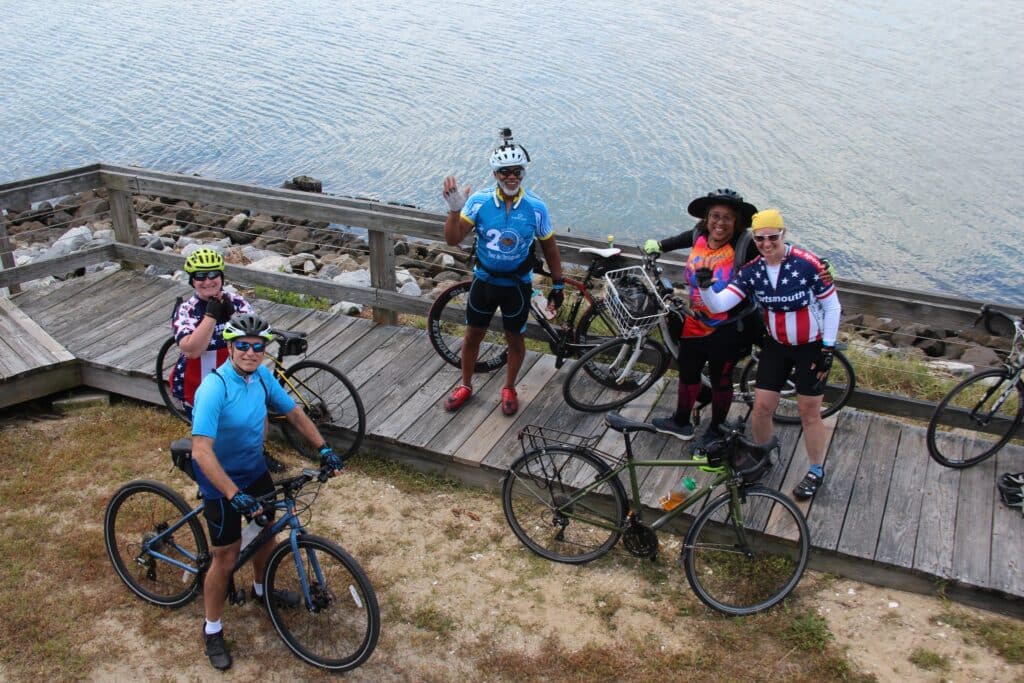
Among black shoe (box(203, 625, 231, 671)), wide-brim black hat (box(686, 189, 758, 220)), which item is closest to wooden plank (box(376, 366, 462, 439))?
black shoe (box(203, 625, 231, 671))

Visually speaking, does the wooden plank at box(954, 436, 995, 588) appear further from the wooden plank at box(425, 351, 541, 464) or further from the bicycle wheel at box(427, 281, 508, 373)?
the bicycle wheel at box(427, 281, 508, 373)

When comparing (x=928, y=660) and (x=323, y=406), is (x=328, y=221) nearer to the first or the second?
(x=323, y=406)

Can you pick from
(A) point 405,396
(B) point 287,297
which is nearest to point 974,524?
(A) point 405,396

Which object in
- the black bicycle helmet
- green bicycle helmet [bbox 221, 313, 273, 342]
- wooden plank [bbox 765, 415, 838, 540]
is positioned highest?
green bicycle helmet [bbox 221, 313, 273, 342]

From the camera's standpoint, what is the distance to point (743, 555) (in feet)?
18.9

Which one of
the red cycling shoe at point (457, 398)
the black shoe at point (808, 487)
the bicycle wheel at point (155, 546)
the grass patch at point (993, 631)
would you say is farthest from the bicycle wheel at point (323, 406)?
the grass patch at point (993, 631)

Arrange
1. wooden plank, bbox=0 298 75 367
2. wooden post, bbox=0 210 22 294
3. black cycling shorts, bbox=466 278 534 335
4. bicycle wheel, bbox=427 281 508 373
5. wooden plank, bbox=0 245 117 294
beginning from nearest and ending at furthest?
black cycling shorts, bbox=466 278 534 335 < bicycle wheel, bbox=427 281 508 373 < wooden plank, bbox=0 298 75 367 < wooden post, bbox=0 210 22 294 < wooden plank, bbox=0 245 117 294

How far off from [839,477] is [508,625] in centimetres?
266

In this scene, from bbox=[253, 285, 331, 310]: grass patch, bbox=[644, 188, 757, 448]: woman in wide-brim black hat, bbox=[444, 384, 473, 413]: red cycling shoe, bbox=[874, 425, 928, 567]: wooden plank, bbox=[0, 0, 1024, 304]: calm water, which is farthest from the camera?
bbox=[0, 0, 1024, 304]: calm water

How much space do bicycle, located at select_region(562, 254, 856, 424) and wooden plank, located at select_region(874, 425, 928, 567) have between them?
23.2 inches

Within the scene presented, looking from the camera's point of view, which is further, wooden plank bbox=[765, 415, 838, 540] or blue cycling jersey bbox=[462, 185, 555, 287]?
blue cycling jersey bbox=[462, 185, 555, 287]

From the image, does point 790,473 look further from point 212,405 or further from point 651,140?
point 651,140

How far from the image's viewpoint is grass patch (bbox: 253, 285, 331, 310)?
9734mm

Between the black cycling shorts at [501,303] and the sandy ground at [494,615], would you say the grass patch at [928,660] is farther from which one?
the black cycling shorts at [501,303]
